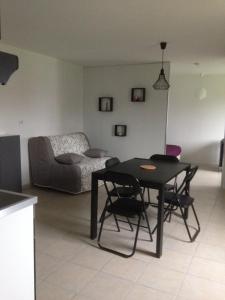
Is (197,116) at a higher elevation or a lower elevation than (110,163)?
higher

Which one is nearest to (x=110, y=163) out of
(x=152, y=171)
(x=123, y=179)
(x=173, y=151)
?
(x=152, y=171)

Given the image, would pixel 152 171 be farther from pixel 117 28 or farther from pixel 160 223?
pixel 117 28

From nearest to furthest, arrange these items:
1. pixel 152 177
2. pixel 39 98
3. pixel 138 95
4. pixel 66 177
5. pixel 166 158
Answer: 1. pixel 152 177
2. pixel 166 158
3. pixel 66 177
4. pixel 39 98
5. pixel 138 95

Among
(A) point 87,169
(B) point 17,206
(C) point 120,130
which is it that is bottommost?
(A) point 87,169

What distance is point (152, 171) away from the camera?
10.2 feet

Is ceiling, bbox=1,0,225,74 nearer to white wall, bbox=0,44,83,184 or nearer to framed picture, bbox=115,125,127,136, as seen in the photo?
white wall, bbox=0,44,83,184

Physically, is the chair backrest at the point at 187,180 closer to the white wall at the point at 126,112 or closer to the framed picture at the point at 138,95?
the white wall at the point at 126,112

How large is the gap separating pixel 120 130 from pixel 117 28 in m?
2.84

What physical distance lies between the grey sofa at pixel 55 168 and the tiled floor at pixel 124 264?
0.79 metres

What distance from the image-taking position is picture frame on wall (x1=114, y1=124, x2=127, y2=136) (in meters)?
5.82

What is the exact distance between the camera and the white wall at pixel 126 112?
5480 millimetres

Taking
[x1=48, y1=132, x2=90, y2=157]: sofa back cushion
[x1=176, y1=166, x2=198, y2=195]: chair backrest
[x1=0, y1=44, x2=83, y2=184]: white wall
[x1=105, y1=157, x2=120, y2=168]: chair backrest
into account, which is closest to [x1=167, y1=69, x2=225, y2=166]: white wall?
[x1=0, y1=44, x2=83, y2=184]: white wall

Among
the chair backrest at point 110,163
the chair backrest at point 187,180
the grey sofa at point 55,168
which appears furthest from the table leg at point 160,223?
the grey sofa at point 55,168

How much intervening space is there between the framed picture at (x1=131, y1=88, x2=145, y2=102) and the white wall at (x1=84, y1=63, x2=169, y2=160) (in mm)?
85
